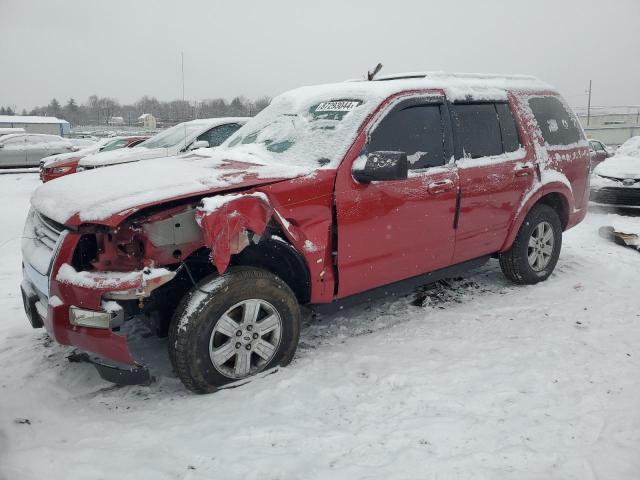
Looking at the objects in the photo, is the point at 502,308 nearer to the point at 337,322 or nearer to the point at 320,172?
the point at 337,322

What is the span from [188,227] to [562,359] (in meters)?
2.67

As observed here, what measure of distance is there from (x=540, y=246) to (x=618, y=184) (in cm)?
491

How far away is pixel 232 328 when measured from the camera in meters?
3.08

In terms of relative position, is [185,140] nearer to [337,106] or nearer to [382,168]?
[337,106]

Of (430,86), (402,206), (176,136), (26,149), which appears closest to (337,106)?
(430,86)

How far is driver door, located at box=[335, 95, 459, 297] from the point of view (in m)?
3.50

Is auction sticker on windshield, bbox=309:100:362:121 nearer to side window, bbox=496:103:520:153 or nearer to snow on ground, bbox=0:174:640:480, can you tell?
side window, bbox=496:103:520:153

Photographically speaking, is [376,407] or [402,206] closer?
[376,407]

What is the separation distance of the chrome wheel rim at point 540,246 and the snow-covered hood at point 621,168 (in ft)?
15.9

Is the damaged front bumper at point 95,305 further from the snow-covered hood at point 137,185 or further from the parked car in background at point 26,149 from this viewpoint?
the parked car in background at point 26,149

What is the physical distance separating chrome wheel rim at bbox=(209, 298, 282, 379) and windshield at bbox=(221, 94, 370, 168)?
3.54 ft

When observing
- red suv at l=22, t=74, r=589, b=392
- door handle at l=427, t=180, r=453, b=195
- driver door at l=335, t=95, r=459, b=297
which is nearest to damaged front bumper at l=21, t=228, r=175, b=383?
red suv at l=22, t=74, r=589, b=392

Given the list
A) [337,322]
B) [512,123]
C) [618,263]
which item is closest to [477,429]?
[337,322]

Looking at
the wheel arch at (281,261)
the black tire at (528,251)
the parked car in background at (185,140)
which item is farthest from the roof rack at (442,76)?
the parked car in background at (185,140)
